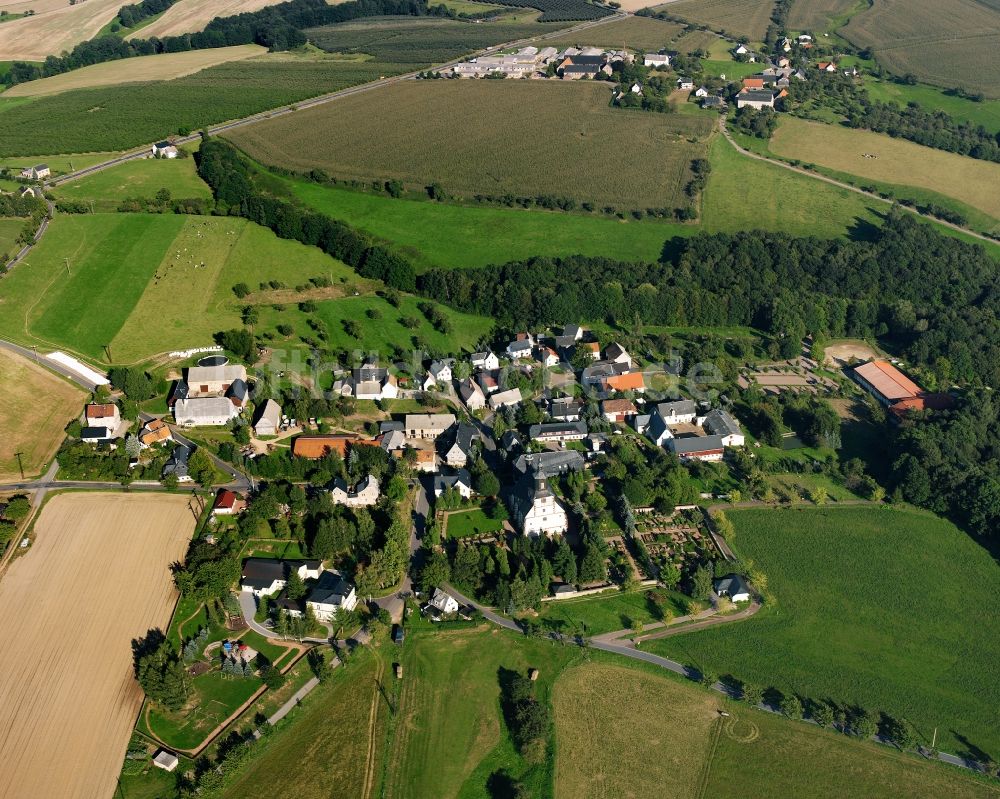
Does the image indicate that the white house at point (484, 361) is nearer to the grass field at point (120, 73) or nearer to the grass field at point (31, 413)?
the grass field at point (31, 413)

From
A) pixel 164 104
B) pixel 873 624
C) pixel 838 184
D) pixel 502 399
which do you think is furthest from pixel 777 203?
pixel 164 104

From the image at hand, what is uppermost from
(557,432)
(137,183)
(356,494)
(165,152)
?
(165,152)

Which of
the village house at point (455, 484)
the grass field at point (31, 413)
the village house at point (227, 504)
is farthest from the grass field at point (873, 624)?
the grass field at point (31, 413)

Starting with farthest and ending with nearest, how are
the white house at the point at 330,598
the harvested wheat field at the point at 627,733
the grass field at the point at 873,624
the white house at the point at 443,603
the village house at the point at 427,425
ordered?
the village house at the point at 427,425 → the white house at the point at 443,603 → the white house at the point at 330,598 → the grass field at the point at 873,624 → the harvested wheat field at the point at 627,733

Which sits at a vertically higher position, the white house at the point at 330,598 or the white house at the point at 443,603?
the white house at the point at 330,598

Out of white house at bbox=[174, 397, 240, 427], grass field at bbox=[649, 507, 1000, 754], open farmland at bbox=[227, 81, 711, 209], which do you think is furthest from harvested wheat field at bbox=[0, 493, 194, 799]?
open farmland at bbox=[227, 81, 711, 209]

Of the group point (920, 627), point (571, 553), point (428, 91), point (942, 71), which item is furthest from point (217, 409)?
point (942, 71)

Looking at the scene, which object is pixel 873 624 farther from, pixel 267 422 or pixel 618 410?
pixel 267 422
